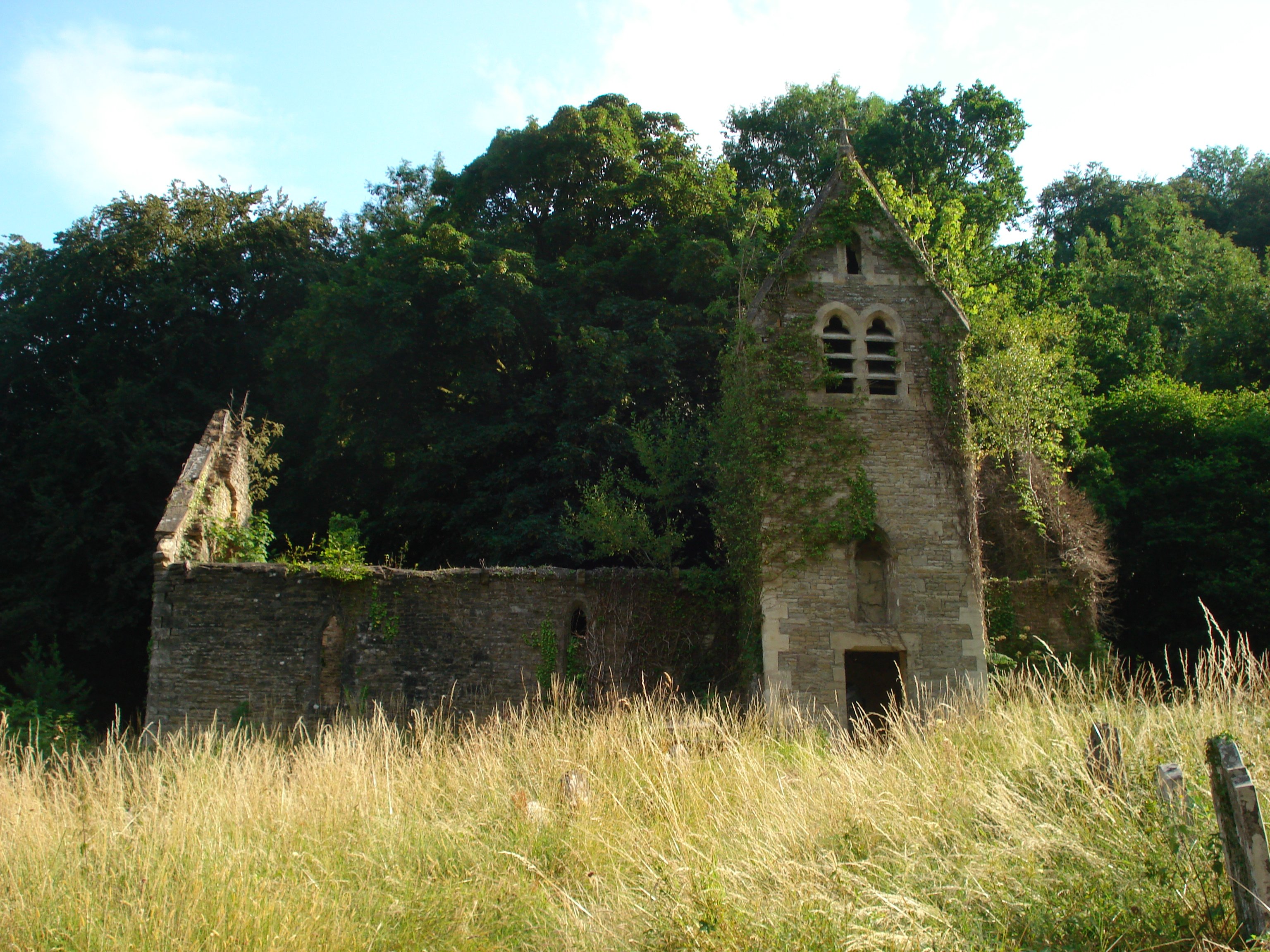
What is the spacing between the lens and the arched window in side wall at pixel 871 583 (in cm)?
1292

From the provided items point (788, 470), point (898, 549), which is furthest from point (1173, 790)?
point (788, 470)

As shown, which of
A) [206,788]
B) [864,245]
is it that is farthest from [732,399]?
[206,788]

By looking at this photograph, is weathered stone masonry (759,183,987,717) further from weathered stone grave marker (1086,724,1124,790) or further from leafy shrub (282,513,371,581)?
leafy shrub (282,513,371,581)

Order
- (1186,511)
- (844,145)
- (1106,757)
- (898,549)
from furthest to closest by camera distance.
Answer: (1186,511) < (844,145) < (898,549) < (1106,757)

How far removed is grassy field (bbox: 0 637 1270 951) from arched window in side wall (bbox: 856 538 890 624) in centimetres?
326

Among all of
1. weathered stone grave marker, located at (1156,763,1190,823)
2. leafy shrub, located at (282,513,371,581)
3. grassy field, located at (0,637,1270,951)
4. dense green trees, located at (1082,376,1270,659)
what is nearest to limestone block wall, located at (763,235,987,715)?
grassy field, located at (0,637,1270,951)

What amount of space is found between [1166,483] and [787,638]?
38.8ft

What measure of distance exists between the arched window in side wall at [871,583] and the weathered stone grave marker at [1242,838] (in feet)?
26.0

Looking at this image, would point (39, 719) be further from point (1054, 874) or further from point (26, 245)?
point (26, 245)

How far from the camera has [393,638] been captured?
14.3 meters

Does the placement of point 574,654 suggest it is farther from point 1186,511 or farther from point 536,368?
point 1186,511

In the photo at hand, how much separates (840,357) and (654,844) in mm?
8511

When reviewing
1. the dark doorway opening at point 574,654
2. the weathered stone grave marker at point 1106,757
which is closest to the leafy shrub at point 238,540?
the dark doorway opening at point 574,654

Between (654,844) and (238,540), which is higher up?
(238,540)
